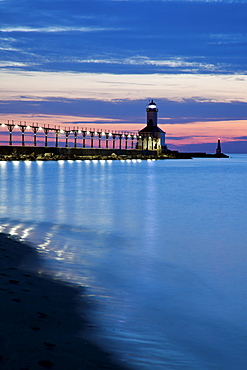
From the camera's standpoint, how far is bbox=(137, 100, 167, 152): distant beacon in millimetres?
141125

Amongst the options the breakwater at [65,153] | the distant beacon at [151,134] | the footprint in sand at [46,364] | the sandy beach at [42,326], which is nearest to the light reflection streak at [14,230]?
the sandy beach at [42,326]

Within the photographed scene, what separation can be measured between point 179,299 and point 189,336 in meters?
1.49

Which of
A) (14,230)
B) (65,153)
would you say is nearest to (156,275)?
(14,230)

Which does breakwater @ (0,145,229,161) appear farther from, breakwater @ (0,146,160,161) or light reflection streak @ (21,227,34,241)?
light reflection streak @ (21,227,34,241)

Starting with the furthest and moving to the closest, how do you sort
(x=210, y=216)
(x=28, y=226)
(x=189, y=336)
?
(x=210, y=216)
(x=28, y=226)
(x=189, y=336)

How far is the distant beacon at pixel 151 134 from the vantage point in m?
141

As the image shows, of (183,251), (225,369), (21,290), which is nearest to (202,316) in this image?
(225,369)

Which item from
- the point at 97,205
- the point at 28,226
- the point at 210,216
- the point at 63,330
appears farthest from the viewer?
the point at 97,205

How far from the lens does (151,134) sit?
141 metres

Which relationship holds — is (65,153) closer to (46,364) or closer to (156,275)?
(156,275)

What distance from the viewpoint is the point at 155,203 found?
22203 mm

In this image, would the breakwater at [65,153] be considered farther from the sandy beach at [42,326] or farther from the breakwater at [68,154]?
the sandy beach at [42,326]

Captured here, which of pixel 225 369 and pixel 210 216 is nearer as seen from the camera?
pixel 225 369

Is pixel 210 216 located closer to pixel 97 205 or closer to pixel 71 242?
pixel 97 205
